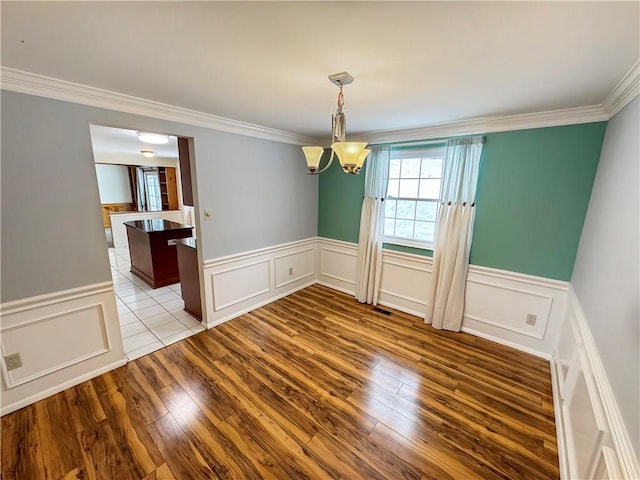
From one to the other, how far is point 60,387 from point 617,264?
3796 millimetres

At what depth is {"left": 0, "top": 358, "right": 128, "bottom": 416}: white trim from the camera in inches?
72.9

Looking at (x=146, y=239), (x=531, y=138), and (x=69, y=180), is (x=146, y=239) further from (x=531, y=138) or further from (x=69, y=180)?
(x=531, y=138)

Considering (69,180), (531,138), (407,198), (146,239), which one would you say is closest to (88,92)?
(69,180)

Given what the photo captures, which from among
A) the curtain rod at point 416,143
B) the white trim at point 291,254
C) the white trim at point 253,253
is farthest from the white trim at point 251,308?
the curtain rod at point 416,143

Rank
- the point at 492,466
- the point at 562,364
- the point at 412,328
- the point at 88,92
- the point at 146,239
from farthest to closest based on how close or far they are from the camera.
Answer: the point at 146,239, the point at 412,328, the point at 562,364, the point at 88,92, the point at 492,466

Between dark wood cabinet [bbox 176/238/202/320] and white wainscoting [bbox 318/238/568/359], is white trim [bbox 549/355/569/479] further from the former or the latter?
dark wood cabinet [bbox 176/238/202/320]

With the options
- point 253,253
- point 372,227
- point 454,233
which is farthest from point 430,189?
point 253,253

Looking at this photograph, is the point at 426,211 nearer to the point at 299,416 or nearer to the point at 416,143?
the point at 416,143

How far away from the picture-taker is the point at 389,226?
11.4 feet

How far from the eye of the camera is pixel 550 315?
8.11 feet

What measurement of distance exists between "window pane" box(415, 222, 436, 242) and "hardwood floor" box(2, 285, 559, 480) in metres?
1.19

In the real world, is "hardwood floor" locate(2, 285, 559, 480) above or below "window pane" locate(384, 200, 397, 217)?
below

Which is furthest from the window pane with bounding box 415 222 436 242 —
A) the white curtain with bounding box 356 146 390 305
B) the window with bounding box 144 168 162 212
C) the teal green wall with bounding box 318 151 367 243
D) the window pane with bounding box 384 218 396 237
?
the window with bounding box 144 168 162 212

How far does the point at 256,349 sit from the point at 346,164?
2.04 m
